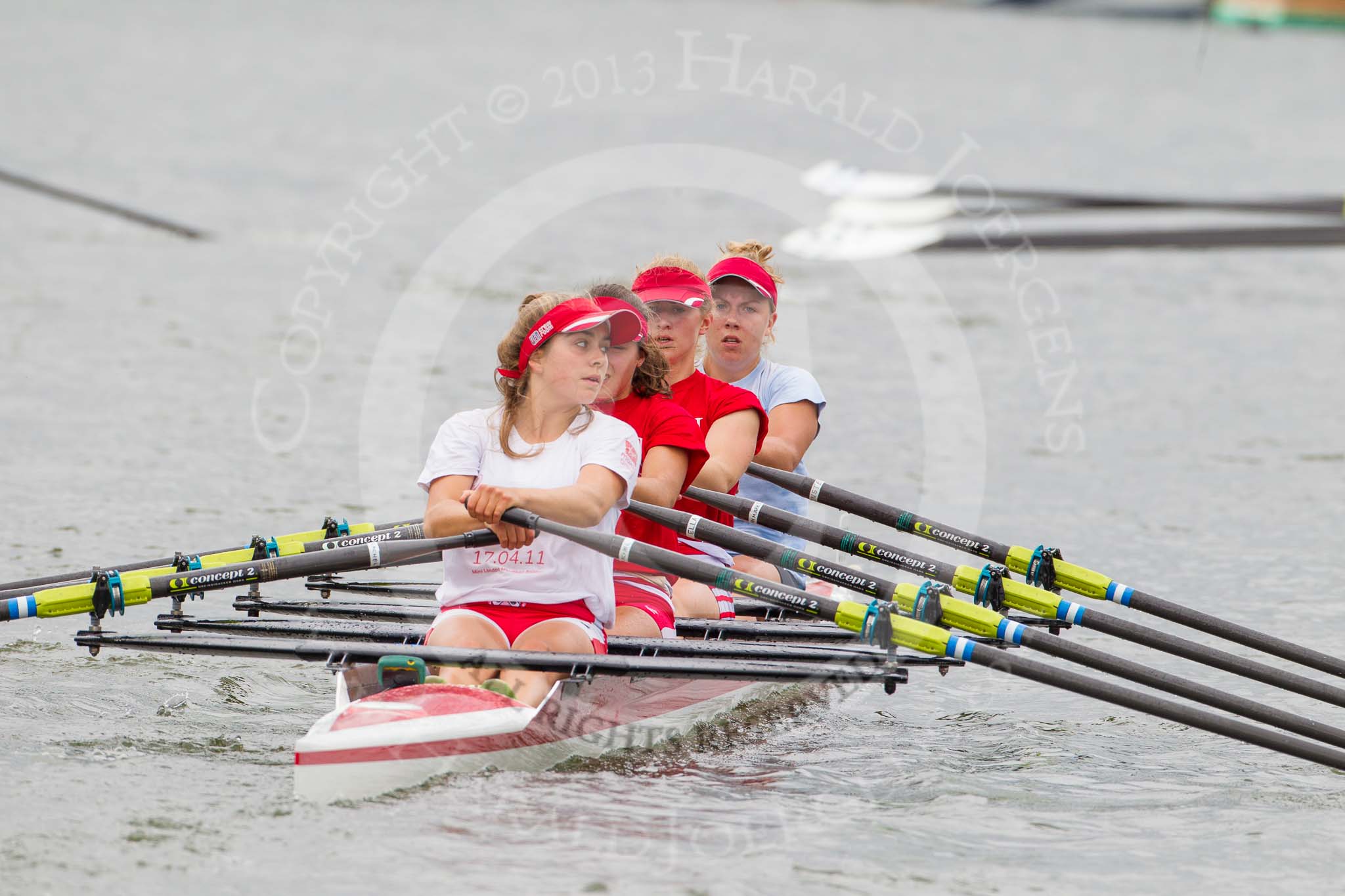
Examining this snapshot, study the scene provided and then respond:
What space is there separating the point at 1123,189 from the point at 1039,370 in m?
11.9

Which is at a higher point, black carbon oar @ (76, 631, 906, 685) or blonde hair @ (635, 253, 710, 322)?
blonde hair @ (635, 253, 710, 322)

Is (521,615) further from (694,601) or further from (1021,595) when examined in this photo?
(1021,595)

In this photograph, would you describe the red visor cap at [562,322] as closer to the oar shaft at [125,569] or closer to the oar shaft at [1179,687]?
the oar shaft at [125,569]

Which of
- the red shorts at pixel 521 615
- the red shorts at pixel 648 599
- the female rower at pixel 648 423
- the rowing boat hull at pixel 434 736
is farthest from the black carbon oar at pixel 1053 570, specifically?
the rowing boat hull at pixel 434 736

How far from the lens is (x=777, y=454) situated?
7016 mm

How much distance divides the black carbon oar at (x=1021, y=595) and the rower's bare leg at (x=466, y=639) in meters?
1.21

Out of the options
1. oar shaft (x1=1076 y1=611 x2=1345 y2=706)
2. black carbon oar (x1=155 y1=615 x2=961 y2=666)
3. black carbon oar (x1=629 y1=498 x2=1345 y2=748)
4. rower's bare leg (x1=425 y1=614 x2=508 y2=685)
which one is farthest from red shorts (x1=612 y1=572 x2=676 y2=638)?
oar shaft (x1=1076 y1=611 x2=1345 y2=706)

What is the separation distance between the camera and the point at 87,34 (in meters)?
45.8

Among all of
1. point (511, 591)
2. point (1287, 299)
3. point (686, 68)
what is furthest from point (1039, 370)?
point (686, 68)

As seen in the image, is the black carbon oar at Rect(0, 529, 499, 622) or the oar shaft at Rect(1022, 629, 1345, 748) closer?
the oar shaft at Rect(1022, 629, 1345, 748)

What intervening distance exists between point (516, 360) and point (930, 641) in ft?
5.57

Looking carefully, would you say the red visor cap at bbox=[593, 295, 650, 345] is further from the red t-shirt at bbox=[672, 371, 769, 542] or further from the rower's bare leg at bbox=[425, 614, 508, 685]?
the rower's bare leg at bbox=[425, 614, 508, 685]

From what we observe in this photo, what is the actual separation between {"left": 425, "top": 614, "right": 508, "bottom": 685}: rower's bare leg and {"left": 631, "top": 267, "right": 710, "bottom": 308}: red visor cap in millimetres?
1540

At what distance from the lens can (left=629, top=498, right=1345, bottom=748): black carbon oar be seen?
18.2 ft
